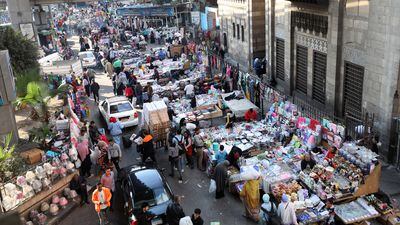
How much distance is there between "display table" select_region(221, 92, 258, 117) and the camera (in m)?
19.2

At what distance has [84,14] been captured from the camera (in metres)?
83.9

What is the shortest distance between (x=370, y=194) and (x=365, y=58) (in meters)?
5.73

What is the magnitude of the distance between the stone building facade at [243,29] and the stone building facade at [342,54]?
4090 millimetres

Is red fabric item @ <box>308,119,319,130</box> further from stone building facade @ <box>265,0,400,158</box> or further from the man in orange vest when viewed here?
the man in orange vest

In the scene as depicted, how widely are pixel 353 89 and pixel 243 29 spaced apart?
50.7 feet

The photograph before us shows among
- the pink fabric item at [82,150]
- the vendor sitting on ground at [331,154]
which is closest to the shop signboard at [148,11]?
the pink fabric item at [82,150]

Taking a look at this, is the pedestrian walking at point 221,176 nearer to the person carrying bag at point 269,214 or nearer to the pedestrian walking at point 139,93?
the person carrying bag at point 269,214

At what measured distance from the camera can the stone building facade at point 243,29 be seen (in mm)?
29263

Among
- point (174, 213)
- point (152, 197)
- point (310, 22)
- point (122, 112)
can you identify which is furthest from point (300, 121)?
point (122, 112)

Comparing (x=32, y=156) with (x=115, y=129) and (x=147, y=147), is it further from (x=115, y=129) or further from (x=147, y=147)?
(x=115, y=129)

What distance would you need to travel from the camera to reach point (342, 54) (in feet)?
57.3

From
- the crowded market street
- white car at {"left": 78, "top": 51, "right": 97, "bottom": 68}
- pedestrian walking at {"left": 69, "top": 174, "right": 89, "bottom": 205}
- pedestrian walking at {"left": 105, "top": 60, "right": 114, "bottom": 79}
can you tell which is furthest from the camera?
white car at {"left": 78, "top": 51, "right": 97, "bottom": 68}

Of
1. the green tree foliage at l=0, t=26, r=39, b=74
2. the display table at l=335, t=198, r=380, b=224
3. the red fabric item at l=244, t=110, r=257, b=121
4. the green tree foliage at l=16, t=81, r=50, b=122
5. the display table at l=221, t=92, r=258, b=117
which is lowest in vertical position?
the display table at l=335, t=198, r=380, b=224

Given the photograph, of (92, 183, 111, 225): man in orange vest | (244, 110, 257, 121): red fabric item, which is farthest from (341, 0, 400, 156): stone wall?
(92, 183, 111, 225): man in orange vest
